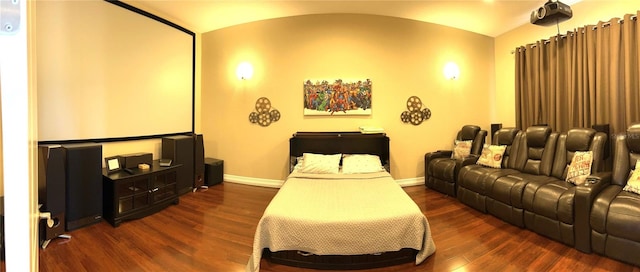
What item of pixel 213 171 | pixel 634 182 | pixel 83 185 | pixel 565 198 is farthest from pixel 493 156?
pixel 83 185

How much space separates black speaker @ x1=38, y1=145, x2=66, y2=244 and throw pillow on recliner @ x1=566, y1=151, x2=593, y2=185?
5077 mm

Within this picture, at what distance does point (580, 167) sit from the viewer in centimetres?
265

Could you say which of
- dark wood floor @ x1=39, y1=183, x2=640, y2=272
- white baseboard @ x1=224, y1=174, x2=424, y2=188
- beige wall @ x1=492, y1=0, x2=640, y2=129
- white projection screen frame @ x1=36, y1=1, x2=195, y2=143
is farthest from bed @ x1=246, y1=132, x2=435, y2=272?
beige wall @ x1=492, y1=0, x2=640, y2=129

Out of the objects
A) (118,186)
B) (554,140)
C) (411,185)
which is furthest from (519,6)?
(118,186)

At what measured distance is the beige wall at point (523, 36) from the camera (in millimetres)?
3014

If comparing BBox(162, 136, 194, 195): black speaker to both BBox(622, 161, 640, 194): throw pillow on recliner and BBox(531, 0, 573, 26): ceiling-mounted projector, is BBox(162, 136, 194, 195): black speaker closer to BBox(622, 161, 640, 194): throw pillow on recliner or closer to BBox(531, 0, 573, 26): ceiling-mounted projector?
BBox(531, 0, 573, 26): ceiling-mounted projector

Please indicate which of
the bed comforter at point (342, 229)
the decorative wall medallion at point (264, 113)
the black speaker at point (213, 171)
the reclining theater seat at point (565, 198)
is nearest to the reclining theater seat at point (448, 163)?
the reclining theater seat at point (565, 198)

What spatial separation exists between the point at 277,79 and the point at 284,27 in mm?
846

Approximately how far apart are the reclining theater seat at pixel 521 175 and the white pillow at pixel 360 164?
1320 millimetres

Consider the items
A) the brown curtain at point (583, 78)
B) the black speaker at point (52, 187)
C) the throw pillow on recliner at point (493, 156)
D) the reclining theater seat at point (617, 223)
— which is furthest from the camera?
the throw pillow on recliner at point (493, 156)

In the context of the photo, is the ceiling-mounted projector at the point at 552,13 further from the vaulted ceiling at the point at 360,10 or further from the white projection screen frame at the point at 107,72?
the white projection screen frame at the point at 107,72

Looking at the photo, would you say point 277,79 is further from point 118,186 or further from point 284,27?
point 118,186

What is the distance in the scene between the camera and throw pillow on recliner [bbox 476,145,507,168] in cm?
339

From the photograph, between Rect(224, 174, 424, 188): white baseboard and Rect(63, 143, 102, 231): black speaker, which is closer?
Rect(63, 143, 102, 231): black speaker
